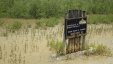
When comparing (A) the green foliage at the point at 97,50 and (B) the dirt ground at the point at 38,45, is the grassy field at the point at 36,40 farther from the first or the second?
(A) the green foliage at the point at 97,50

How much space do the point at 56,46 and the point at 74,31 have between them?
0.89 meters

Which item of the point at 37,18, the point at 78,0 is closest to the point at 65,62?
the point at 37,18

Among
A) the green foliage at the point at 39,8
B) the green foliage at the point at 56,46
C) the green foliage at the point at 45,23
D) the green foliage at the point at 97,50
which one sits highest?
the green foliage at the point at 39,8

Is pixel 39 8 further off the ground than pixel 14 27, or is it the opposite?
pixel 39 8

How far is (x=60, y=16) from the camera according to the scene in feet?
53.7

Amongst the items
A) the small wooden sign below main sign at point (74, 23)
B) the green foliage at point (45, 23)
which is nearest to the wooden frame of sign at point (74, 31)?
the small wooden sign below main sign at point (74, 23)

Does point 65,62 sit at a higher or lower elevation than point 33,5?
lower

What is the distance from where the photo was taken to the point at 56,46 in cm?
1045

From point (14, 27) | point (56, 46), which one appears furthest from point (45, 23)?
point (56, 46)

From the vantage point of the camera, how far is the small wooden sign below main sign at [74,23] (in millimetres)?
9758

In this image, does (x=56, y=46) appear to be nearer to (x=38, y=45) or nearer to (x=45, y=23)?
(x=38, y=45)

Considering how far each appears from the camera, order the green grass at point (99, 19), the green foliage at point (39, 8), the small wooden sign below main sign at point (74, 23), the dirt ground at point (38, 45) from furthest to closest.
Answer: the green foliage at point (39, 8) < the green grass at point (99, 19) < the small wooden sign below main sign at point (74, 23) < the dirt ground at point (38, 45)

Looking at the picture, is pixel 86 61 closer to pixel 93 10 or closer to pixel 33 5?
pixel 33 5

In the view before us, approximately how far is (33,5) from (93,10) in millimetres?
3928
